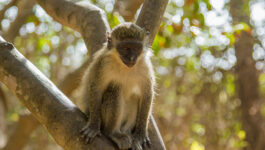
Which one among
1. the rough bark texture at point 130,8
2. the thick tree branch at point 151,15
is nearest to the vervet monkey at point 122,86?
the thick tree branch at point 151,15

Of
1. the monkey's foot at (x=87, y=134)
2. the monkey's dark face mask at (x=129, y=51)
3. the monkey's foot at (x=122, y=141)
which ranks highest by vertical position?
the monkey's dark face mask at (x=129, y=51)

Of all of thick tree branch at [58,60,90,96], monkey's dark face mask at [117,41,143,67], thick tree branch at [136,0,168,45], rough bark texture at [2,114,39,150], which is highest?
thick tree branch at [136,0,168,45]

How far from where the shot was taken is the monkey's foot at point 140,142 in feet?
10.7

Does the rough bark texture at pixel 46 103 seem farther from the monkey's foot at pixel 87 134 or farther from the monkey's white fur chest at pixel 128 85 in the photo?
the monkey's white fur chest at pixel 128 85

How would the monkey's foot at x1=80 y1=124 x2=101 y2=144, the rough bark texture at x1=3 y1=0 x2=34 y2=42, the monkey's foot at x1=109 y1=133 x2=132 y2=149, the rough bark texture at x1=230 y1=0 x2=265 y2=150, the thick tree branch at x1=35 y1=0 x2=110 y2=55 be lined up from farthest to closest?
the rough bark texture at x1=230 y1=0 x2=265 y2=150, the rough bark texture at x1=3 y1=0 x2=34 y2=42, the thick tree branch at x1=35 y1=0 x2=110 y2=55, the monkey's foot at x1=109 y1=133 x2=132 y2=149, the monkey's foot at x1=80 y1=124 x2=101 y2=144

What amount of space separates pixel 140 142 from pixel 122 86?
0.78 meters

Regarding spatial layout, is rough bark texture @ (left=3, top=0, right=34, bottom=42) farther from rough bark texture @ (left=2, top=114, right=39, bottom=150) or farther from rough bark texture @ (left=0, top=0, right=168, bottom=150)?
rough bark texture @ (left=0, top=0, right=168, bottom=150)

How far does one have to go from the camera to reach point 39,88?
296 centimetres

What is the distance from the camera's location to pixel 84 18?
429cm

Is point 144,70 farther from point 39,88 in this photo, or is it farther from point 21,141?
point 21,141

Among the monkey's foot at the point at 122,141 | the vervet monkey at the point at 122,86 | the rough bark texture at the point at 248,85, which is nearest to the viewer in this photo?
the monkey's foot at the point at 122,141

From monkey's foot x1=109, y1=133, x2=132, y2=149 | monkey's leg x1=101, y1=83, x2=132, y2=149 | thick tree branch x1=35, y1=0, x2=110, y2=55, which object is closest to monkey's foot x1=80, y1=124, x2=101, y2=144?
monkey's foot x1=109, y1=133, x2=132, y2=149

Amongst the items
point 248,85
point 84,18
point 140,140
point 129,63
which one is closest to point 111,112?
point 140,140

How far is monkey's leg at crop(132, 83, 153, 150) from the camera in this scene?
3.36 meters
